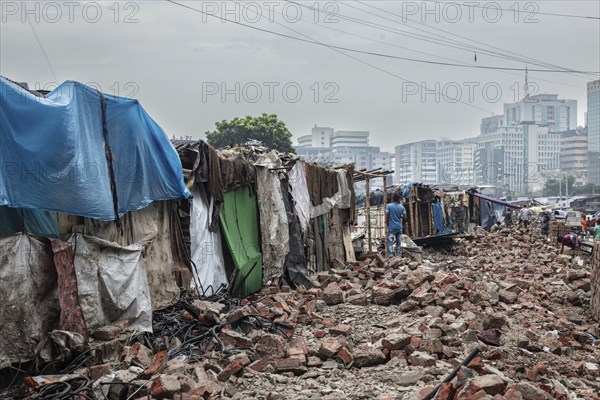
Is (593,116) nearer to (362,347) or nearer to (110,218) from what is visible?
(362,347)

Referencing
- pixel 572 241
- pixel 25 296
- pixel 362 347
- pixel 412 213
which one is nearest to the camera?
pixel 25 296

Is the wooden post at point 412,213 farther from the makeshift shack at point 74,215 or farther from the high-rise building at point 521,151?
the high-rise building at point 521,151

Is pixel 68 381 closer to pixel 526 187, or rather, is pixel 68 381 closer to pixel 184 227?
pixel 184 227

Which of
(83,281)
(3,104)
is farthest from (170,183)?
(3,104)

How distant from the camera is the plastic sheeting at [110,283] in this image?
19.3ft

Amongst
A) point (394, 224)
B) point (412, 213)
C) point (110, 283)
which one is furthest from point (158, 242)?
point (412, 213)

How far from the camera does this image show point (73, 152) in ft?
→ 18.8

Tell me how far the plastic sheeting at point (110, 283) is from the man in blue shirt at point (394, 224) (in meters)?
8.94

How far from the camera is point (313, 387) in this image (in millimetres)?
5086

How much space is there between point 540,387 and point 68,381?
422 cm

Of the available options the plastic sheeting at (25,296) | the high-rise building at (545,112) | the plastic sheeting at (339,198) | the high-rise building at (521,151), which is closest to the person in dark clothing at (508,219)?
the plastic sheeting at (339,198)

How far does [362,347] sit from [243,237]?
414cm

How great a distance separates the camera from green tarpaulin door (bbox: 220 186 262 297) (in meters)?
9.17

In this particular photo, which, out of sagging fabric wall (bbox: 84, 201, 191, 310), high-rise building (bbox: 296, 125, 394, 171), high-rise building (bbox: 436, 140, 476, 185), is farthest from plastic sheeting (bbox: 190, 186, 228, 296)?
high-rise building (bbox: 296, 125, 394, 171)
